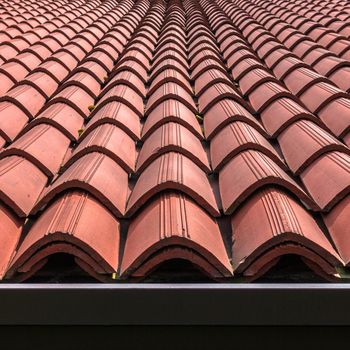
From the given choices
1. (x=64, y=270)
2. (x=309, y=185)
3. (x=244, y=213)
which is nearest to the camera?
(x=64, y=270)

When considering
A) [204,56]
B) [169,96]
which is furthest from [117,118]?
[204,56]

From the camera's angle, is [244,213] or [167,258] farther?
[244,213]

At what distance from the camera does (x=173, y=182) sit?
5.40 feet

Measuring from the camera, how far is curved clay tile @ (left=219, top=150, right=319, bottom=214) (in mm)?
1662

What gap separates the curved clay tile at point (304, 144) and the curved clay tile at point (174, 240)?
716 mm

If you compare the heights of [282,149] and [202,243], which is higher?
[202,243]

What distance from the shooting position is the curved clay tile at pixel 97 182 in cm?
165

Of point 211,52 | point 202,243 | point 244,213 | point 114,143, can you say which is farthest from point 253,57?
point 202,243

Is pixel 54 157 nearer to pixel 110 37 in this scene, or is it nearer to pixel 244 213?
pixel 244 213

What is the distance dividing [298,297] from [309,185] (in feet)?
2.24

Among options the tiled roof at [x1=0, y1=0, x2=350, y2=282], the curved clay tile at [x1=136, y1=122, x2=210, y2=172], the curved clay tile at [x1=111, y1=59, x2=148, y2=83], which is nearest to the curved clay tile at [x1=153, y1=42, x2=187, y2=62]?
the tiled roof at [x1=0, y1=0, x2=350, y2=282]

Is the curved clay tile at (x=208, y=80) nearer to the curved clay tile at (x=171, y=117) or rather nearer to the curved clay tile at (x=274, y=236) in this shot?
the curved clay tile at (x=171, y=117)

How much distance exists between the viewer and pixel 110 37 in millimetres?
4402

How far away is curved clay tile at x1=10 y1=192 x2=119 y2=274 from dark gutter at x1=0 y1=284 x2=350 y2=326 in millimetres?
108
